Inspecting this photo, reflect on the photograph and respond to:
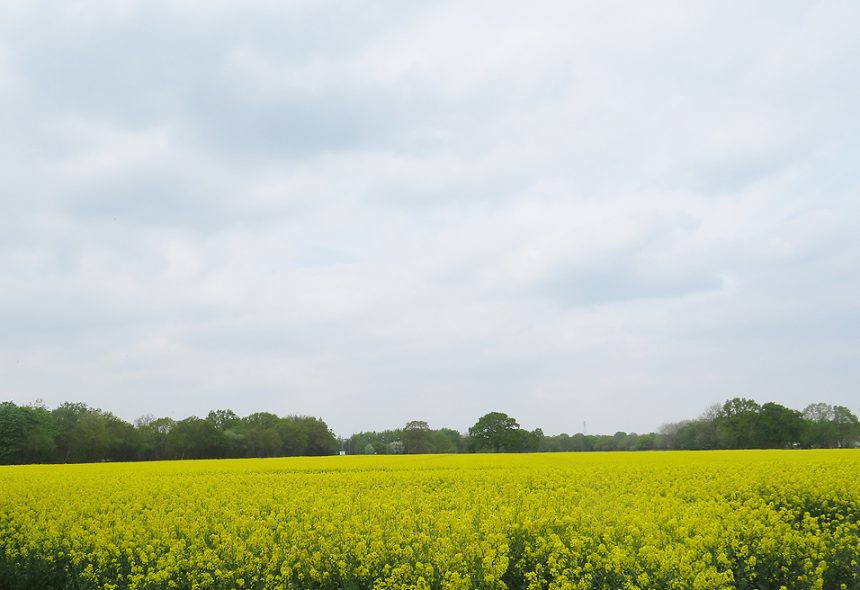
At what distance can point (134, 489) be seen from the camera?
17766 millimetres

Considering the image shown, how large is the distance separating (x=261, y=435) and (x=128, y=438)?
48.0ft

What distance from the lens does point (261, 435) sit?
7325 cm

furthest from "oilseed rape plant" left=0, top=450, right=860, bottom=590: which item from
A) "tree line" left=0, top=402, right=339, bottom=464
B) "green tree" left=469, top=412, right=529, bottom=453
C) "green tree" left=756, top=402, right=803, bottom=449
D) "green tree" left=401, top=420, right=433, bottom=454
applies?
"green tree" left=401, top=420, right=433, bottom=454

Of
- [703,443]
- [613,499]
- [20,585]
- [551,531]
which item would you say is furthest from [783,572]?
[703,443]

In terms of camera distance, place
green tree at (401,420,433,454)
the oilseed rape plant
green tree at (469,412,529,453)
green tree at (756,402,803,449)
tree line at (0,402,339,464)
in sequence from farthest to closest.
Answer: green tree at (401,420,433,454), green tree at (469,412,529,453), green tree at (756,402,803,449), tree line at (0,402,339,464), the oilseed rape plant

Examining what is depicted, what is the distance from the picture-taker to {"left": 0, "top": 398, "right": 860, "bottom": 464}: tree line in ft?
209

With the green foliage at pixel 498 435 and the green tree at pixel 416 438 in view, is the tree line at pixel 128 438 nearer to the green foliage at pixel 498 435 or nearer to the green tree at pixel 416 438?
the green tree at pixel 416 438

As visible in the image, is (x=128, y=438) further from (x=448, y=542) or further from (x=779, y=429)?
(x=779, y=429)

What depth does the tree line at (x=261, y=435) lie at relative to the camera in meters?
63.6

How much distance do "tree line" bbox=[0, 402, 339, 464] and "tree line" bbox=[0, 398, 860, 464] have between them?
0.09 metres

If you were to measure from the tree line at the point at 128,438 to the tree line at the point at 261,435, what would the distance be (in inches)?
3.4

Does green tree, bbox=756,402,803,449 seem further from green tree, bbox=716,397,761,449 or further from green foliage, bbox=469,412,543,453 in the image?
green foliage, bbox=469,412,543,453

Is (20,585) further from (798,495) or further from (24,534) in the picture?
(798,495)

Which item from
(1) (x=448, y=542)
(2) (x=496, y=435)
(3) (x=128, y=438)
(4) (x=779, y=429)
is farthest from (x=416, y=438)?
(1) (x=448, y=542)
